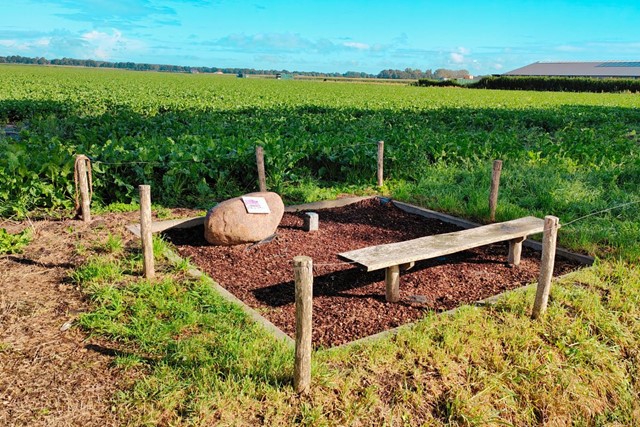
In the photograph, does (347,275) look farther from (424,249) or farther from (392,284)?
(424,249)

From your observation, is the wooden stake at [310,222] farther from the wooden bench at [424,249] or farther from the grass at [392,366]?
the grass at [392,366]

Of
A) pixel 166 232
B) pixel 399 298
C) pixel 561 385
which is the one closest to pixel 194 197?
pixel 166 232

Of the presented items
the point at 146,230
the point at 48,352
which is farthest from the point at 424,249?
the point at 48,352

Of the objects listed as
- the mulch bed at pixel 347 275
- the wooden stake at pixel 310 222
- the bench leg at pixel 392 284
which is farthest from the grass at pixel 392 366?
the wooden stake at pixel 310 222

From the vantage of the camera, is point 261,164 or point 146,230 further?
point 261,164

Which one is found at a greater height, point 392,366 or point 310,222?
point 310,222

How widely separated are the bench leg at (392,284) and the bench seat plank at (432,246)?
15 cm

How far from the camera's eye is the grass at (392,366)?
3410mm

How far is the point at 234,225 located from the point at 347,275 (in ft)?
5.28

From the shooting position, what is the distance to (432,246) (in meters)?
5.25

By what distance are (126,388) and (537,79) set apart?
67443 millimetres

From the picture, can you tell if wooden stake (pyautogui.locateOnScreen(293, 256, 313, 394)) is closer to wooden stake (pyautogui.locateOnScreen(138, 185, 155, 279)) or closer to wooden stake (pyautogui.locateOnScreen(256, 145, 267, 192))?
wooden stake (pyautogui.locateOnScreen(138, 185, 155, 279))

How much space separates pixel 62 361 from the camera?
3904mm

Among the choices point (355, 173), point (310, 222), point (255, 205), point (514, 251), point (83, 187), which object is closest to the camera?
point (514, 251)
